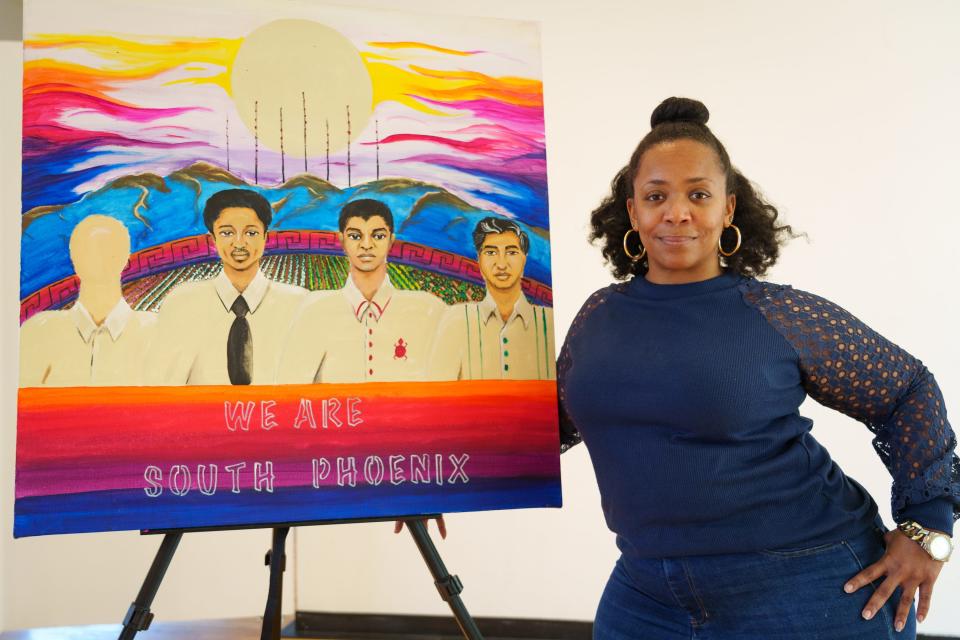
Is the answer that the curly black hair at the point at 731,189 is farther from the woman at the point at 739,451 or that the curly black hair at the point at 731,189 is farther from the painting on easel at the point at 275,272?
the painting on easel at the point at 275,272

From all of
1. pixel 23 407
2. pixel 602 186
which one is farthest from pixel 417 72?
pixel 602 186

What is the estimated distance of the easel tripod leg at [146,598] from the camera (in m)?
1.54

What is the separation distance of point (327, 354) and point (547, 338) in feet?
1.55

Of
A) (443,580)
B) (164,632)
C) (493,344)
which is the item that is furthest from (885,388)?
(164,632)

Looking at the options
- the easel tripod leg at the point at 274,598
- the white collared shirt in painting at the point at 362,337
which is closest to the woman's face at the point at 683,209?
the white collared shirt in painting at the point at 362,337

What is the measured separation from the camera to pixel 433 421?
173cm

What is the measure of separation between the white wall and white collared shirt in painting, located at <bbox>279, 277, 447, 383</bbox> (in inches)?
48.0

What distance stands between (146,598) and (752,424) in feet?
3.67

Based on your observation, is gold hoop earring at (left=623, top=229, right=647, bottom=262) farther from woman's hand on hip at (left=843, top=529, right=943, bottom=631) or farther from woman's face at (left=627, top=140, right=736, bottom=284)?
woman's hand on hip at (left=843, top=529, right=943, bottom=631)

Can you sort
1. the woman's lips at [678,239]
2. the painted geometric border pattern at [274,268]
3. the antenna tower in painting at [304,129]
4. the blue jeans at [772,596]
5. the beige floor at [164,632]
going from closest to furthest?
the blue jeans at [772,596] → the woman's lips at [678,239] → the painted geometric border pattern at [274,268] → the antenna tower in painting at [304,129] → the beige floor at [164,632]

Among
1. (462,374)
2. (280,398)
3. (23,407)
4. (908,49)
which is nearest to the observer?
(23,407)

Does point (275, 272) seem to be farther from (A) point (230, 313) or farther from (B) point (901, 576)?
(B) point (901, 576)

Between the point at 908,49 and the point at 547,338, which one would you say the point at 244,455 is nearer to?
the point at 547,338

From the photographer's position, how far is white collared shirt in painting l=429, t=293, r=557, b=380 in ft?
5.81
